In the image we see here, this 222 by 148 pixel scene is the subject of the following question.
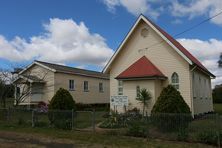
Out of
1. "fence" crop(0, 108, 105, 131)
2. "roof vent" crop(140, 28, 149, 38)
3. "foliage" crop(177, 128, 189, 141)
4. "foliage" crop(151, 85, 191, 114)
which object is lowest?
"foliage" crop(177, 128, 189, 141)

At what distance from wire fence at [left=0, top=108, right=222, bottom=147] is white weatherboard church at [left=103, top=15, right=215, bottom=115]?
515 centimetres

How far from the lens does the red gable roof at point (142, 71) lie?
2255 centimetres

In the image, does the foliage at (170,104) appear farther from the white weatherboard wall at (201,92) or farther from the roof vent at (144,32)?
the roof vent at (144,32)

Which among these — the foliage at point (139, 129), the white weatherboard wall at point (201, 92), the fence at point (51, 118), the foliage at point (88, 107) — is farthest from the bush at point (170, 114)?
the foliage at point (88, 107)

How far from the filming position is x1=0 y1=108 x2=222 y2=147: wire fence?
507 inches

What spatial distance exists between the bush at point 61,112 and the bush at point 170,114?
4.78 meters

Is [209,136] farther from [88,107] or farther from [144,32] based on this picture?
[88,107]

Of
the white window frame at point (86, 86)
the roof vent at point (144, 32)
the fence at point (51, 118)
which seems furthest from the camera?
the white window frame at point (86, 86)

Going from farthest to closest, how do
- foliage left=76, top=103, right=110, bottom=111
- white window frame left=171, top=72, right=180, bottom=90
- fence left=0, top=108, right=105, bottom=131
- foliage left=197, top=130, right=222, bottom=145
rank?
foliage left=76, top=103, right=110, bottom=111, white window frame left=171, top=72, right=180, bottom=90, fence left=0, top=108, right=105, bottom=131, foliage left=197, top=130, right=222, bottom=145

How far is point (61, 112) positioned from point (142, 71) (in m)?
7.82

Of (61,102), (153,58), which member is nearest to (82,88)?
(153,58)

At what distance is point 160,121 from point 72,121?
17.0 feet

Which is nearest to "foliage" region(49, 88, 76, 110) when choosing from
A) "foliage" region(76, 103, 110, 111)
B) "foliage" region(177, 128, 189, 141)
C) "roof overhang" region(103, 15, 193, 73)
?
"roof overhang" region(103, 15, 193, 73)

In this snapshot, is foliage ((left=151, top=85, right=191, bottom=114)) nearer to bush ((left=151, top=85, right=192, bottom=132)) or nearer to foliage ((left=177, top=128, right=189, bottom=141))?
bush ((left=151, top=85, right=192, bottom=132))
